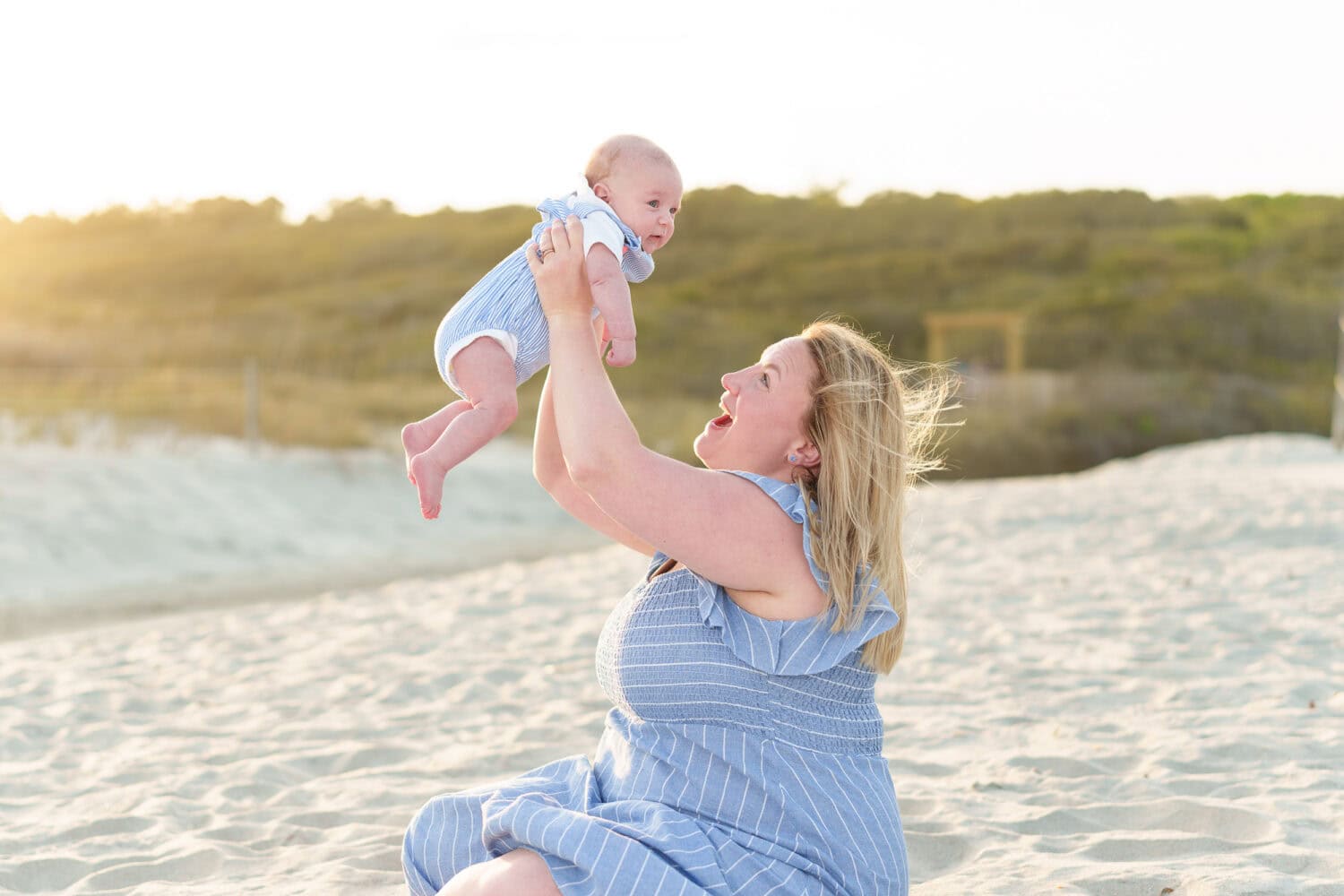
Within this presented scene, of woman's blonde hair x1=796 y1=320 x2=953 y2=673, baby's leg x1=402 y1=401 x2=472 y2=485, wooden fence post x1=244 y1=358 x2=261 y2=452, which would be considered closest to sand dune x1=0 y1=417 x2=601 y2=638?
wooden fence post x1=244 y1=358 x2=261 y2=452

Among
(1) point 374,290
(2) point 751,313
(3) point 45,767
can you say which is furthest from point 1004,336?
(3) point 45,767

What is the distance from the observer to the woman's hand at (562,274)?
6.68 ft

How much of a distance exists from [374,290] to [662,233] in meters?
33.8

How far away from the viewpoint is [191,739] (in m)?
4.42

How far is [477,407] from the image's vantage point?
97.7 inches

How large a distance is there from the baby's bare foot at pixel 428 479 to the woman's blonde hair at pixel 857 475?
661mm

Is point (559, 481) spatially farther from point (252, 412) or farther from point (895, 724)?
point (252, 412)

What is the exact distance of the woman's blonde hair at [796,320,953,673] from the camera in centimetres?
202

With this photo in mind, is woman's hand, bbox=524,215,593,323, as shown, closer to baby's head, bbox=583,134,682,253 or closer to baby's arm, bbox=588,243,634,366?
baby's arm, bbox=588,243,634,366

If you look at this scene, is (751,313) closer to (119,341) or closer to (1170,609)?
(119,341)

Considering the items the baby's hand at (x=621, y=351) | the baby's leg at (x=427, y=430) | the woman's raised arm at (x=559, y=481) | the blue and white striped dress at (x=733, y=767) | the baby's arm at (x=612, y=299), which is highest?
the baby's arm at (x=612, y=299)

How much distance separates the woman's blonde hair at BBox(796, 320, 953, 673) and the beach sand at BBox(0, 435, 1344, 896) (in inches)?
7.8

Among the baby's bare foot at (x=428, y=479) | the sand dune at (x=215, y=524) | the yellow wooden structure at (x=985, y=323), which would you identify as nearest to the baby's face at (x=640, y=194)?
the baby's bare foot at (x=428, y=479)

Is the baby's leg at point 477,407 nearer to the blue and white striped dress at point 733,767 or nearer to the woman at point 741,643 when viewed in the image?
the woman at point 741,643
